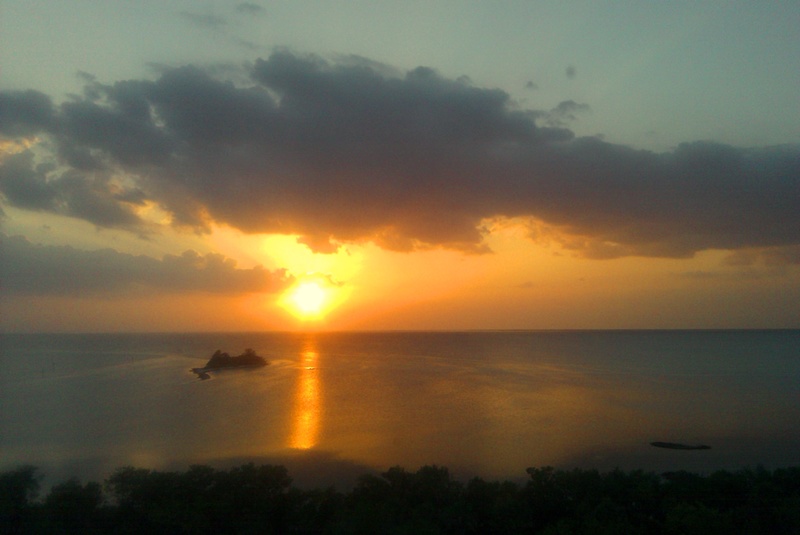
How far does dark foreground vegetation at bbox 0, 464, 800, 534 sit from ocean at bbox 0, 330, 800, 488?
8.43 metres

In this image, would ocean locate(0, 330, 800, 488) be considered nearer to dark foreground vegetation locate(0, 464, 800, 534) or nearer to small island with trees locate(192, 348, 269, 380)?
small island with trees locate(192, 348, 269, 380)

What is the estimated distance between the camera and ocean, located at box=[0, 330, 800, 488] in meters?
24.8

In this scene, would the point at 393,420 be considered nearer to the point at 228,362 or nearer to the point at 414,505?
the point at 414,505

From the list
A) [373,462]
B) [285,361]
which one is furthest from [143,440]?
[285,361]

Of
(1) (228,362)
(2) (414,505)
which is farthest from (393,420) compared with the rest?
(1) (228,362)

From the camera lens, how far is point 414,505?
12938 millimetres

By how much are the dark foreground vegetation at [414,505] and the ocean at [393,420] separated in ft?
27.7

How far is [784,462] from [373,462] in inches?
748

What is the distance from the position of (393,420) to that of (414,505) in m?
22.8

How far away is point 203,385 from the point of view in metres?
55.2

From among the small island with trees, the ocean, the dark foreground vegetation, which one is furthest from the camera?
the small island with trees

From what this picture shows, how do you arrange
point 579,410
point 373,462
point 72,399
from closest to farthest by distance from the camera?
point 373,462
point 579,410
point 72,399

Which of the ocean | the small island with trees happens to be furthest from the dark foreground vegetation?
the small island with trees

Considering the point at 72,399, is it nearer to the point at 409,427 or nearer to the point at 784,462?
the point at 409,427
